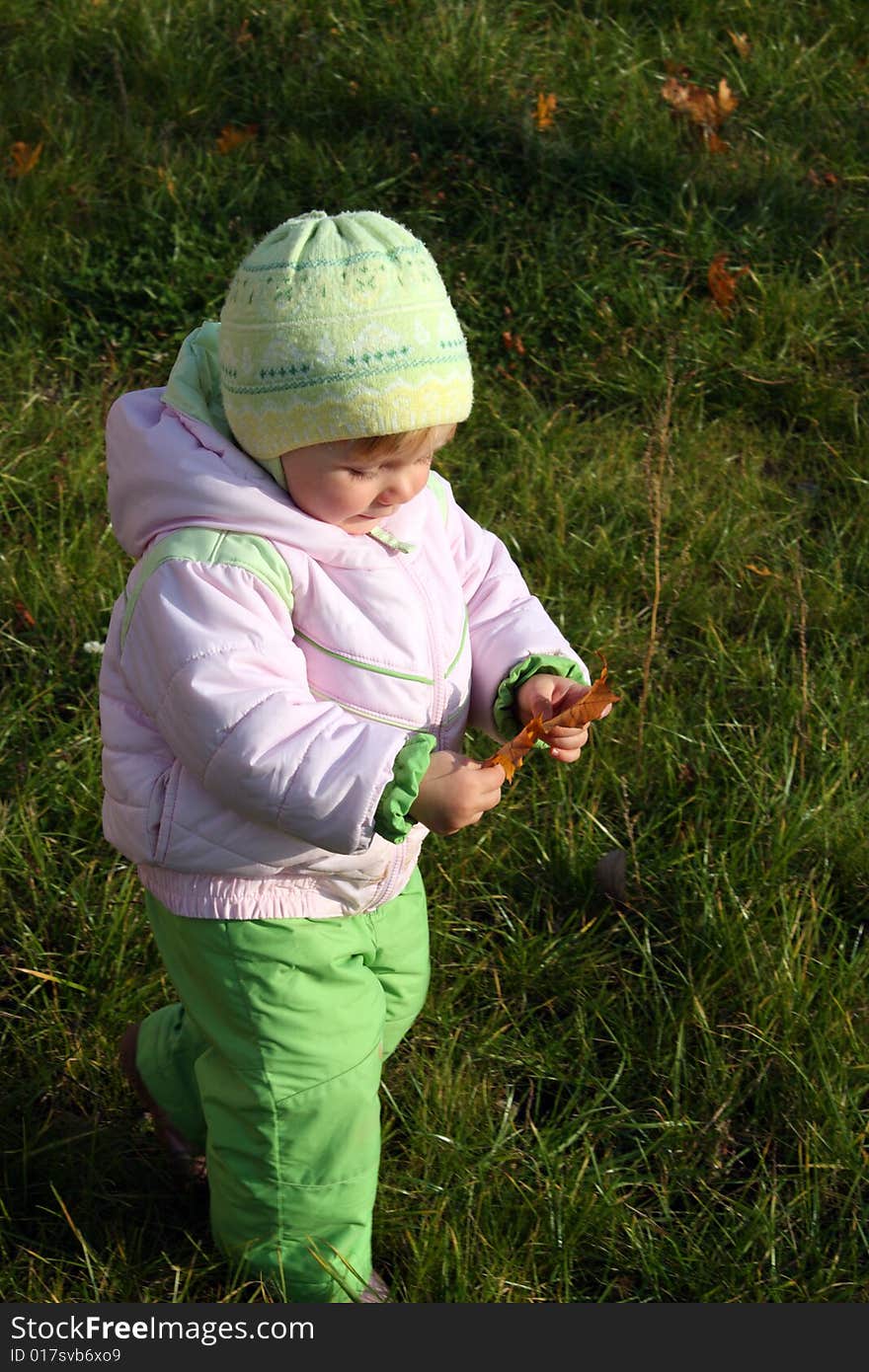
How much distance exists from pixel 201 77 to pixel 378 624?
130 inches

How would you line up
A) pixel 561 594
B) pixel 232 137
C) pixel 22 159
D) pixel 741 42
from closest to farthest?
pixel 561 594, pixel 22 159, pixel 232 137, pixel 741 42

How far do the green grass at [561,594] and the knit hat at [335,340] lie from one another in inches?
45.9

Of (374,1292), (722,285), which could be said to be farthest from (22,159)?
(374,1292)

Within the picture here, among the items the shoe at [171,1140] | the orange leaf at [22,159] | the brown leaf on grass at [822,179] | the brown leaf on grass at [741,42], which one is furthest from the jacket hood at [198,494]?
the brown leaf on grass at [741,42]

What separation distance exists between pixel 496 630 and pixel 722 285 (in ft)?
7.69

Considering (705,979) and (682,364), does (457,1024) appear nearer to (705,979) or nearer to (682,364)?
(705,979)

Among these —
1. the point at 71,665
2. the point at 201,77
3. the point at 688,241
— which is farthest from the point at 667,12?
the point at 71,665

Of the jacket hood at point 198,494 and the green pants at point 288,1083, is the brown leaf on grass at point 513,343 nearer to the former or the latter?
the jacket hood at point 198,494

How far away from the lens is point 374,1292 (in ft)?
7.75

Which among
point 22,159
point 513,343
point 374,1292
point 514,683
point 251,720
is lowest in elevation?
point 374,1292

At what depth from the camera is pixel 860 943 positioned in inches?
116

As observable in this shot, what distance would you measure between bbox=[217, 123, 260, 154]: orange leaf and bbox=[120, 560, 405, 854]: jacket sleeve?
3038 mm

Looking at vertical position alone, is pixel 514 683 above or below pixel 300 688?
below

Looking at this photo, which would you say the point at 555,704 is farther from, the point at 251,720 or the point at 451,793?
the point at 251,720
